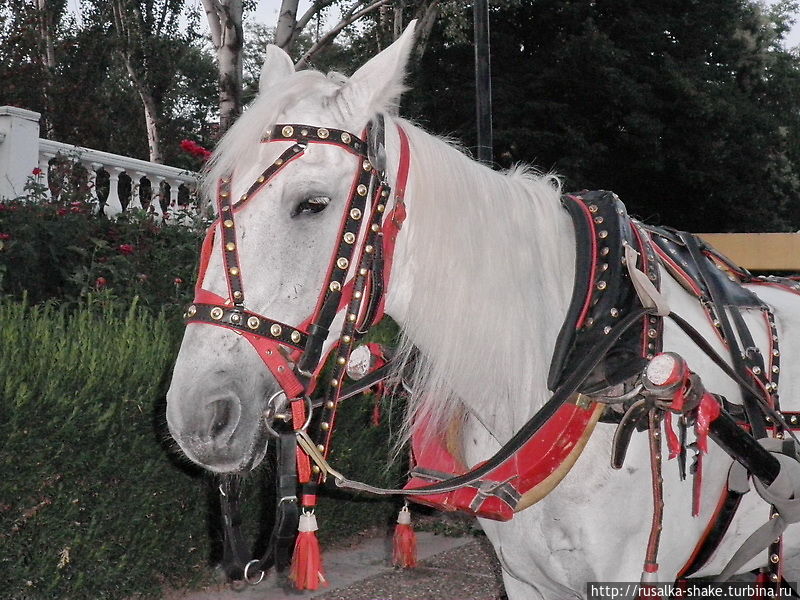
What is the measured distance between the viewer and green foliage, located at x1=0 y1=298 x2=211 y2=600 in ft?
11.2

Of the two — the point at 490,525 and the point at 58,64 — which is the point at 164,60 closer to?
the point at 58,64

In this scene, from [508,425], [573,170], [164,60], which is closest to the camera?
[508,425]

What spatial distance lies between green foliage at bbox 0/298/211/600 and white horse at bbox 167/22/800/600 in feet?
5.15

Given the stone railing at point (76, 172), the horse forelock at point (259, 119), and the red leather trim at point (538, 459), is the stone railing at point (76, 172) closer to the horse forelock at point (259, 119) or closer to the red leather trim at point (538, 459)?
the horse forelock at point (259, 119)

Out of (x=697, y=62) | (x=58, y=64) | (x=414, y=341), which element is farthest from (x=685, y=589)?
(x=58, y=64)

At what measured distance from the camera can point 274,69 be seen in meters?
2.43

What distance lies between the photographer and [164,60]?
17.6m

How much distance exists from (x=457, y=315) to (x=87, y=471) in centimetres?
230

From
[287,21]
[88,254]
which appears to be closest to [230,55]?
[287,21]

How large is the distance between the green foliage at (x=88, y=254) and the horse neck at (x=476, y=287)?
3.84 metres

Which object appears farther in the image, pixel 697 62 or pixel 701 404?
pixel 697 62

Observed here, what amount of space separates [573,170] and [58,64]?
17163 millimetres

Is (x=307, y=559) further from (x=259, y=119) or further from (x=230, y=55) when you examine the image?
(x=230, y=55)

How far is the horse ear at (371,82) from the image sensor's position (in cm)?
205
